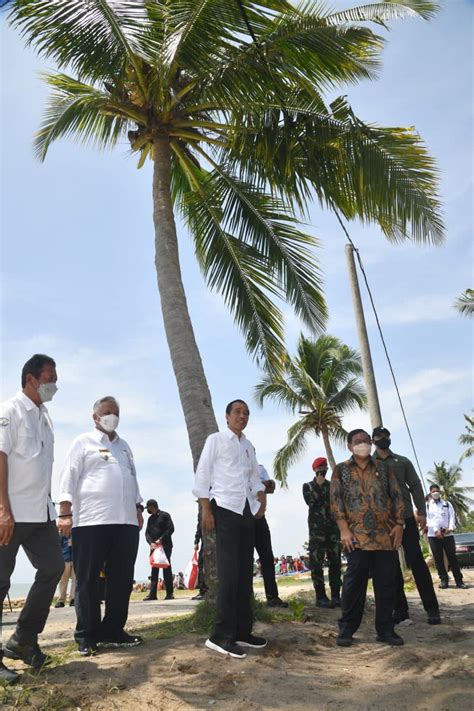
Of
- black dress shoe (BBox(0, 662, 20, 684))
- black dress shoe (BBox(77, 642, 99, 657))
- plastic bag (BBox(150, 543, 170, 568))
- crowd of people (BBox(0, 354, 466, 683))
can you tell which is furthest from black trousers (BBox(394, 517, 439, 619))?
plastic bag (BBox(150, 543, 170, 568))

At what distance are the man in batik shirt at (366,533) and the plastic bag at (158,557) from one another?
22.1ft

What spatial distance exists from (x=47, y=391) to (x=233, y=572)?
1982 millimetres

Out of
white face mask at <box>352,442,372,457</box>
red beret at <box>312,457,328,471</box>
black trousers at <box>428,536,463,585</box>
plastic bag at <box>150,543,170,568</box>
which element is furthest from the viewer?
plastic bag at <box>150,543,170,568</box>

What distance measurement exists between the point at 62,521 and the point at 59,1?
5916mm

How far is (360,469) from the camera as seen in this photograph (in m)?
6.01

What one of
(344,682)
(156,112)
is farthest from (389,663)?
(156,112)

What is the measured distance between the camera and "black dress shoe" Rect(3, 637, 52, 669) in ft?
14.9

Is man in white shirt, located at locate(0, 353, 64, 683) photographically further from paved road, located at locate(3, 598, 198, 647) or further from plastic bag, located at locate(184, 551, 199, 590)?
plastic bag, located at locate(184, 551, 199, 590)

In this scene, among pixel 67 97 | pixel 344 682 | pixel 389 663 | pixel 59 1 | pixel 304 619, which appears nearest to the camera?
pixel 344 682

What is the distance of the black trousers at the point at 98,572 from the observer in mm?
5168

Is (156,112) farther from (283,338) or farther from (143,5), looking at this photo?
(283,338)

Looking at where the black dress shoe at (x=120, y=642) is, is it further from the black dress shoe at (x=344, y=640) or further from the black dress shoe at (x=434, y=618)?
the black dress shoe at (x=434, y=618)

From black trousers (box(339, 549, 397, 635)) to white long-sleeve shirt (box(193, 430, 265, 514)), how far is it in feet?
3.52

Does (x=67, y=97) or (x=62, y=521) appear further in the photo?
(x=67, y=97)
